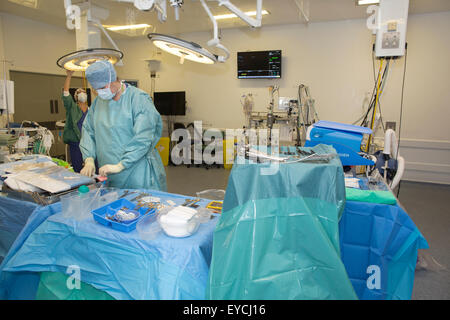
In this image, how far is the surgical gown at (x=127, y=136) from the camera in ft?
6.13

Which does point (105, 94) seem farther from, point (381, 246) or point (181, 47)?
point (381, 246)

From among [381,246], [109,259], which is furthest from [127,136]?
[381,246]

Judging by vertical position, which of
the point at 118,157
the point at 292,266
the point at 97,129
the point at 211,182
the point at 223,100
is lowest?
the point at 211,182

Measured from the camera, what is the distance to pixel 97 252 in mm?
1220

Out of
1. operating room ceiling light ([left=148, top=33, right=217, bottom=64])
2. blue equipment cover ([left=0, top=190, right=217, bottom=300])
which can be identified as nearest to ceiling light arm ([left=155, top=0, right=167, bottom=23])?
operating room ceiling light ([left=148, top=33, right=217, bottom=64])

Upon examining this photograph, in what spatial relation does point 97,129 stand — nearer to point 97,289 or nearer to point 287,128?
point 97,289

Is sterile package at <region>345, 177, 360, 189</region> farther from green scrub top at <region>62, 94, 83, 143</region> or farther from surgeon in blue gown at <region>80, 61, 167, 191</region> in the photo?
green scrub top at <region>62, 94, 83, 143</region>

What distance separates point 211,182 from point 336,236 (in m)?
3.87

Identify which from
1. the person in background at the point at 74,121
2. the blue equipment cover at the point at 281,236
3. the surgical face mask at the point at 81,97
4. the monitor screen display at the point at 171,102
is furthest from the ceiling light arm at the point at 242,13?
the monitor screen display at the point at 171,102

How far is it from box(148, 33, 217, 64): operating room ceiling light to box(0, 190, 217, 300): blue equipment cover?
91 centimetres

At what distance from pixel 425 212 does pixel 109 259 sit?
388cm

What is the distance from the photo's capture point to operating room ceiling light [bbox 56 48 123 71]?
1.73m

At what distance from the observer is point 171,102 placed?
6.32 metres

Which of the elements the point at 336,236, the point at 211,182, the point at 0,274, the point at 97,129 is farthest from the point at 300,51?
the point at 0,274
